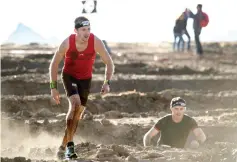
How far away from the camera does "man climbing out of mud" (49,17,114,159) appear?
8.29 meters

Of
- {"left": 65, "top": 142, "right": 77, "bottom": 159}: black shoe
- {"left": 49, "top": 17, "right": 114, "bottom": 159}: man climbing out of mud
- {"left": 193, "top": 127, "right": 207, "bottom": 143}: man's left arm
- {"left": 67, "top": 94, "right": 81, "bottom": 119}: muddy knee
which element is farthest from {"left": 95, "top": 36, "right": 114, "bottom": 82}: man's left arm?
{"left": 193, "top": 127, "right": 207, "bottom": 143}: man's left arm

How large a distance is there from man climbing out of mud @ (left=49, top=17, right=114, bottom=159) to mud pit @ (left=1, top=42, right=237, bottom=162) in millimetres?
569

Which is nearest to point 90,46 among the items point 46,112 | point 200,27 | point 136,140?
point 136,140

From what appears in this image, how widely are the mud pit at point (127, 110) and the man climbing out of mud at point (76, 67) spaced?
57 centimetres

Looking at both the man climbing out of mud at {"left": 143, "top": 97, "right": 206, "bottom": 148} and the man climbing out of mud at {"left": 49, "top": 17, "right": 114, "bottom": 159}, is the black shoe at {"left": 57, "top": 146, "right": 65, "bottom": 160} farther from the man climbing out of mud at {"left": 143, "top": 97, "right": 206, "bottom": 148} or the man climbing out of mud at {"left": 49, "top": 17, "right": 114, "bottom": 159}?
the man climbing out of mud at {"left": 143, "top": 97, "right": 206, "bottom": 148}

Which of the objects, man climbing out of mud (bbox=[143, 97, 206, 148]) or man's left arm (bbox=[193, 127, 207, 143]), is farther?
man climbing out of mud (bbox=[143, 97, 206, 148])

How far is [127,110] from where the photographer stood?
734 inches

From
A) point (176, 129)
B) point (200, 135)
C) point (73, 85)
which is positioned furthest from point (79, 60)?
point (200, 135)

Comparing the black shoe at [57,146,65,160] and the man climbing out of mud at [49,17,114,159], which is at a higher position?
the man climbing out of mud at [49,17,114,159]

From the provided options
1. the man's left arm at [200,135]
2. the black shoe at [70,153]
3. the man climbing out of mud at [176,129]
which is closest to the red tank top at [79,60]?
the black shoe at [70,153]

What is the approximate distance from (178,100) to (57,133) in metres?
4.98

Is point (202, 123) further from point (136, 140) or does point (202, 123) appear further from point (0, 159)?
point (0, 159)

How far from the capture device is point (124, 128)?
13828 millimetres

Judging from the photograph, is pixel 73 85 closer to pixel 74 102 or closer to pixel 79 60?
pixel 74 102
